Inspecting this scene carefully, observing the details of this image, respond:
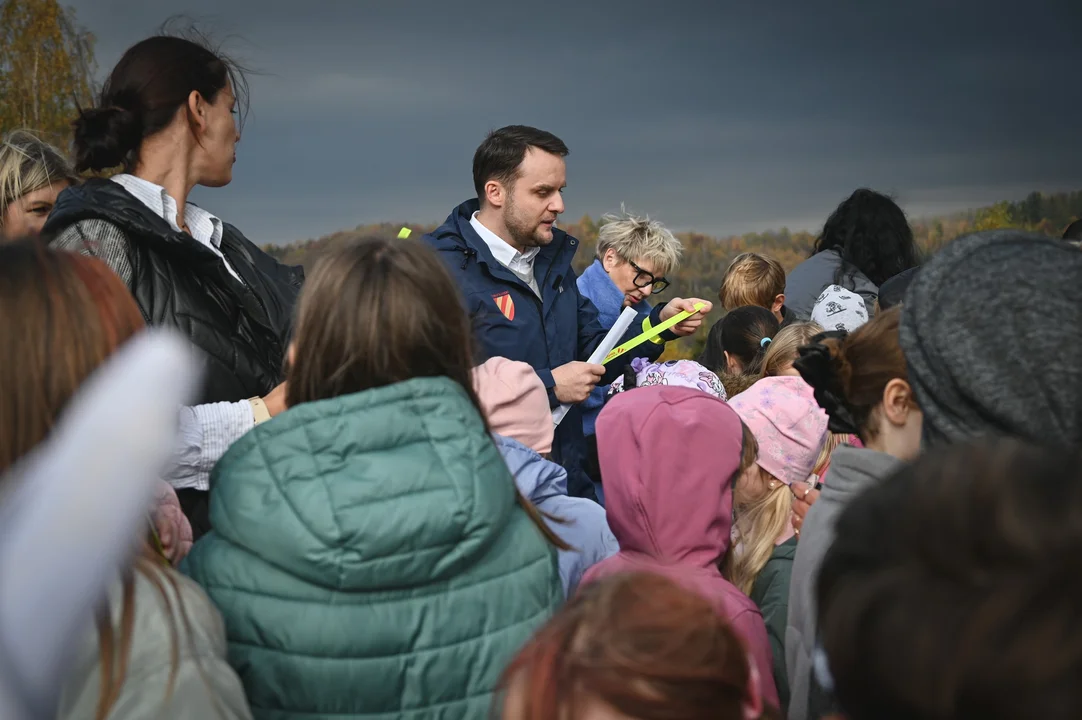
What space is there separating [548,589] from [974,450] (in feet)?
3.30

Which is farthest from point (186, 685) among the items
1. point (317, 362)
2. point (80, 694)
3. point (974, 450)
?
point (974, 450)

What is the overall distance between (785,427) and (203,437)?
1.71m

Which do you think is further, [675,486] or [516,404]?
[516,404]

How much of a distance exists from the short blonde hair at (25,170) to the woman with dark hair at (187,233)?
123 cm

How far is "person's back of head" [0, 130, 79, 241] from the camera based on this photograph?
3.38 m

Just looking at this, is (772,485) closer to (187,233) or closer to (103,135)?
(187,233)

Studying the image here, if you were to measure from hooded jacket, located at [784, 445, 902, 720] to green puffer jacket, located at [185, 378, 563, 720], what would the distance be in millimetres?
619

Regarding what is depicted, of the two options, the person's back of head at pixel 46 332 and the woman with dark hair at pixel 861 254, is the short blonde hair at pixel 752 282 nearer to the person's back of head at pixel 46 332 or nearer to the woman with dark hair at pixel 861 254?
the woman with dark hair at pixel 861 254

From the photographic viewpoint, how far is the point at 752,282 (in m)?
5.38

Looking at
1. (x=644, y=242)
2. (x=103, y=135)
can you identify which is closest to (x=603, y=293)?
(x=644, y=242)

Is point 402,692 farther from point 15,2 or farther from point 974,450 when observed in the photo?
point 15,2

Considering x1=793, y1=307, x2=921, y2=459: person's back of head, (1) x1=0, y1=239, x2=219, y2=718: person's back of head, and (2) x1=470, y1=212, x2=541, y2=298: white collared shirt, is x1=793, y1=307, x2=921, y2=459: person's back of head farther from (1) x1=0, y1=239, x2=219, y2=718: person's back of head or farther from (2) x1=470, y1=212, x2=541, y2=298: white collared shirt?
(2) x1=470, y1=212, x2=541, y2=298: white collared shirt

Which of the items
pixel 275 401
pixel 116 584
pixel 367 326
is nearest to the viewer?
pixel 116 584

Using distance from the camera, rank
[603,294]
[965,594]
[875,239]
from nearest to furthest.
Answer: [965,594]
[875,239]
[603,294]
